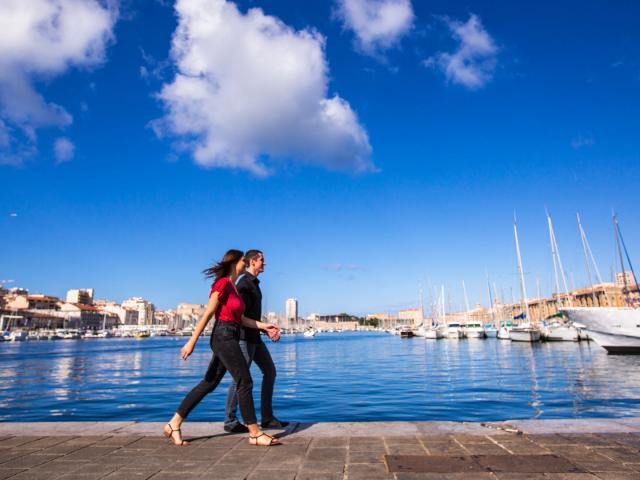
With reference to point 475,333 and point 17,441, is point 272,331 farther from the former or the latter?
point 475,333

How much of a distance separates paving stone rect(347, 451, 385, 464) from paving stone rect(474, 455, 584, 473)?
0.94m

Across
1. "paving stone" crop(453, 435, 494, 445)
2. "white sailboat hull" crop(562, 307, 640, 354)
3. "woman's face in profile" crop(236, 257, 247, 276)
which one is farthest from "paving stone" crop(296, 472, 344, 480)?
"white sailboat hull" crop(562, 307, 640, 354)

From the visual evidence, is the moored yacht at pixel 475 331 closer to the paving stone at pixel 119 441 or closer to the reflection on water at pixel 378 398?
the reflection on water at pixel 378 398

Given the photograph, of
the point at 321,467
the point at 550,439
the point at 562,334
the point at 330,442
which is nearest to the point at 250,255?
the point at 330,442

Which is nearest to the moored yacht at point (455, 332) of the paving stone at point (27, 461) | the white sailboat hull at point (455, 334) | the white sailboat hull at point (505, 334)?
the white sailboat hull at point (455, 334)

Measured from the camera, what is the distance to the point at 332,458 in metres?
4.52

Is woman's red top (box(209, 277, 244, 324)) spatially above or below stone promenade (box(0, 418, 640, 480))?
above

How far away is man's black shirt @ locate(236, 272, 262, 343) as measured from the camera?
6.27 metres

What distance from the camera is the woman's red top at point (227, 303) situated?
222 inches

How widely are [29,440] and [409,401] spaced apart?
981 cm

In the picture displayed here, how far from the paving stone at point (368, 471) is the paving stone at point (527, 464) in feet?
3.15

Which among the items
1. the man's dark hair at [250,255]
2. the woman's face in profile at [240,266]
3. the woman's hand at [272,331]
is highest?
the man's dark hair at [250,255]

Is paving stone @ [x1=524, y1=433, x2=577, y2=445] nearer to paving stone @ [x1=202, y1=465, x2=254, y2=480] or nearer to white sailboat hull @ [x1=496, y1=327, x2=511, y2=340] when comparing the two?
paving stone @ [x1=202, y1=465, x2=254, y2=480]

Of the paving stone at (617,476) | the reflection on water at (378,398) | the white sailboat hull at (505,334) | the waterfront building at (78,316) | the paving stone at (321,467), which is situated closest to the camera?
the paving stone at (617,476)
